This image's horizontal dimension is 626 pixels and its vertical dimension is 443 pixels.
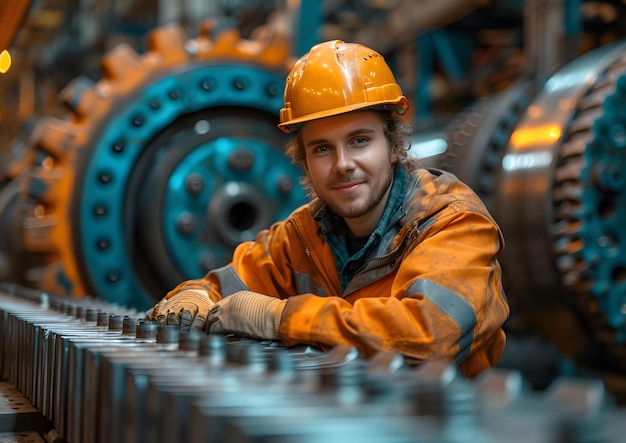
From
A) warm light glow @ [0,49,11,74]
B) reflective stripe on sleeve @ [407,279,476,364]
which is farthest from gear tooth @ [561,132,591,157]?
warm light glow @ [0,49,11,74]

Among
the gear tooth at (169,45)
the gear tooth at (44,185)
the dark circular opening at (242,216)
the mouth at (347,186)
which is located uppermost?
the gear tooth at (169,45)

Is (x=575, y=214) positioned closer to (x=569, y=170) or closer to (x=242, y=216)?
(x=569, y=170)

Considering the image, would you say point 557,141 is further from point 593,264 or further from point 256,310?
point 256,310

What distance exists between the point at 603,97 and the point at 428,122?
2.84 metres

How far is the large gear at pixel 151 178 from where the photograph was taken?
14.1 feet

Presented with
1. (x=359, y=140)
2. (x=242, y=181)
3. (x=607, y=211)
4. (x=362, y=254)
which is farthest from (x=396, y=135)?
(x=242, y=181)

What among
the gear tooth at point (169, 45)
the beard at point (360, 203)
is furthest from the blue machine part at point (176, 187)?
the beard at point (360, 203)

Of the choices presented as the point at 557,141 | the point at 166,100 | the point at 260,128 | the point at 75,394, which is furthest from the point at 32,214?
the point at 75,394

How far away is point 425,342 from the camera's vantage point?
204 centimetres

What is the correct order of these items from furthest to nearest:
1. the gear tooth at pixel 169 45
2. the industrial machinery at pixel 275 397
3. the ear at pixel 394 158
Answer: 1. the gear tooth at pixel 169 45
2. the ear at pixel 394 158
3. the industrial machinery at pixel 275 397

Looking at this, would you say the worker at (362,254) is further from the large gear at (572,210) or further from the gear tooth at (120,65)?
the gear tooth at (120,65)

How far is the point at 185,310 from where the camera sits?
8.14 feet

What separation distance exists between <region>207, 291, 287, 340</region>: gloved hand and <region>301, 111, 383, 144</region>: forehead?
57 cm

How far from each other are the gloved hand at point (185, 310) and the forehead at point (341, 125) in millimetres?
561
